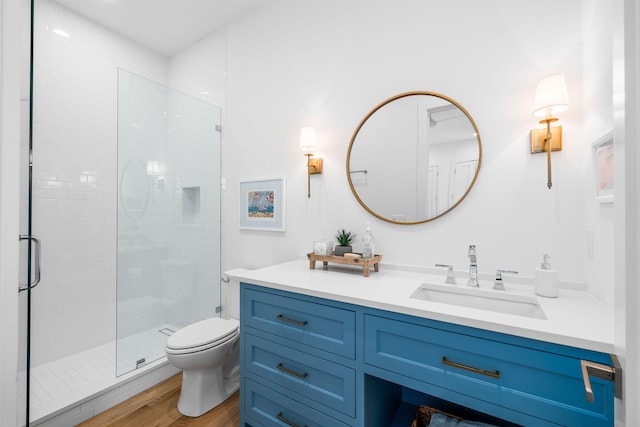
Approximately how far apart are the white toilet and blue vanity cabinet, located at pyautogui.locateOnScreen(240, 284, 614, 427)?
335mm

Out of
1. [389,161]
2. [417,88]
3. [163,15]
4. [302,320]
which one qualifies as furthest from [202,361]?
[163,15]

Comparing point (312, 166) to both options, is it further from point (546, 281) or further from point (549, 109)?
point (546, 281)

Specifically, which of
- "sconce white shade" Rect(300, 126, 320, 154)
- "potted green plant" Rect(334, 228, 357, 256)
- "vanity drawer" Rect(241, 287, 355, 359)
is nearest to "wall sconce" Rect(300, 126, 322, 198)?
"sconce white shade" Rect(300, 126, 320, 154)

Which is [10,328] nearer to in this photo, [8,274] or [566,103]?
[8,274]

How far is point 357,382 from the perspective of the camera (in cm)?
118

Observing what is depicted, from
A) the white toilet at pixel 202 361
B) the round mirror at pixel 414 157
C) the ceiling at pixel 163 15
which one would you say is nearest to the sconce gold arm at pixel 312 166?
the round mirror at pixel 414 157

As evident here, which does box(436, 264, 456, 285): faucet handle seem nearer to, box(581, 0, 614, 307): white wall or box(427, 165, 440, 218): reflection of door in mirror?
box(427, 165, 440, 218): reflection of door in mirror

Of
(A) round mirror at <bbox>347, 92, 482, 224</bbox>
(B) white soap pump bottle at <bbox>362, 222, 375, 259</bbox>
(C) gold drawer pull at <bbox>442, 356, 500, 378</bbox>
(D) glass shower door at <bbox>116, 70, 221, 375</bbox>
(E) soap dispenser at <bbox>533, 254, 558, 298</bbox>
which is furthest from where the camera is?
(D) glass shower door at <bbox>116, 70, 221, 375</bbox>

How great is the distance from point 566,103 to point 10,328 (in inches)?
86.0

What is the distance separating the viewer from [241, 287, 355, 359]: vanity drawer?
1.21 meters

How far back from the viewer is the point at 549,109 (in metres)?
1.27

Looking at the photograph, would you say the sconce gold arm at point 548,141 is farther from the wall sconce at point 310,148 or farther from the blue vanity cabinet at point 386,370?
the wall sconce at point 310,148

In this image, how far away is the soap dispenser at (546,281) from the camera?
1.19 metres

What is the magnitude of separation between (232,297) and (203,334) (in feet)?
1.69
